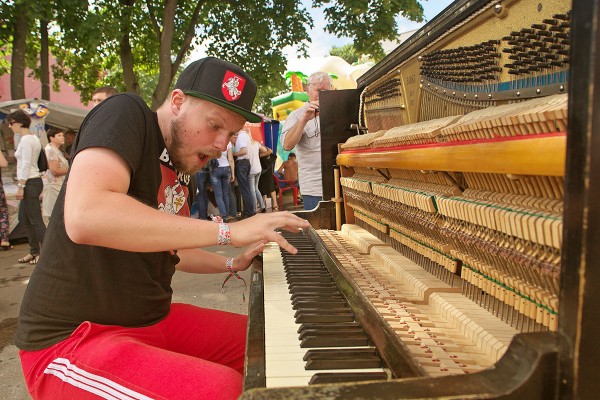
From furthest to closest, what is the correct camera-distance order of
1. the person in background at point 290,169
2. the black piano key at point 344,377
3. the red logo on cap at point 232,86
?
the person in background at point 290,169
the red logo on cap at point 232,86
the black piano key at point 344,377

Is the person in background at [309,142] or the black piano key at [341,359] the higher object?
the person in background at [309,142]

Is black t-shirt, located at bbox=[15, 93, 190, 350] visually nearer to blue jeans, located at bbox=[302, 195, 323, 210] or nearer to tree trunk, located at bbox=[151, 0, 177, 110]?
blue jeans, located at bbox=[302, 195, 323, 210]

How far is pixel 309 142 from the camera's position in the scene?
5359 mm

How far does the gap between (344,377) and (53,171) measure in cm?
716

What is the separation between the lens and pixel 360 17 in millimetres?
14484

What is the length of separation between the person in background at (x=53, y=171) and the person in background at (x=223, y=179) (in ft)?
11.7

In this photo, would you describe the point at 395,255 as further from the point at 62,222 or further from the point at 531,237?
the point at 62,222

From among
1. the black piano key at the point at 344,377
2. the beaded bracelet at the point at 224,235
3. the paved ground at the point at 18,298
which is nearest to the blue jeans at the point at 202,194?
the paved ground at the point at 18,298

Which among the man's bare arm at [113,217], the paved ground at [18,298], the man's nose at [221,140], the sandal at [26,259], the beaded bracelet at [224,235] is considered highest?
the man's nose at [221,140]

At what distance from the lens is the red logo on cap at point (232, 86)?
2086 mm

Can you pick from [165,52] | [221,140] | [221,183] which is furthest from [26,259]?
[165,52]

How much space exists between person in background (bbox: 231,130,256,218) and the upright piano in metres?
8.43

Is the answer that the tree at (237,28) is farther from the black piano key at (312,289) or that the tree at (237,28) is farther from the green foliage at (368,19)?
the black piano key at (312,289)

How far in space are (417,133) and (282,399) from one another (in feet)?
4.89
